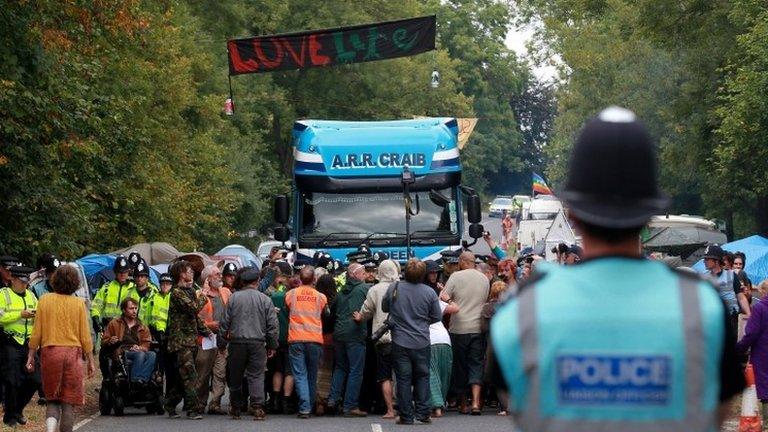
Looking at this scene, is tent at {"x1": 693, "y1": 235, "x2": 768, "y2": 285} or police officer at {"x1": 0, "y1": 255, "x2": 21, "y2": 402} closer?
police officer at {"x1": 0, "y1": 255, "x2": 21, "y2": 402}

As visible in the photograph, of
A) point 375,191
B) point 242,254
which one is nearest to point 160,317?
point 375,191

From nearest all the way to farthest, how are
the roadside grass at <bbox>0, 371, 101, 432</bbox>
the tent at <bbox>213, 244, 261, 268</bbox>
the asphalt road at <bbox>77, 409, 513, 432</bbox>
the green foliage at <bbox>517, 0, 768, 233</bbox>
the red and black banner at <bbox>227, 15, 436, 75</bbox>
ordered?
the roadside grass at <bbox>0, 371, 101, 432</bbox> < the asphalt road at <bbox>77, 409, 513, 432</bbox> < the red and black banner at <bbox>227, 15, 436, 75</bbox> < the green foliage at <bbox>517, 0, 768, 233</bbox> < the tent at <bbox>213, 244, 261, 268</bbox>

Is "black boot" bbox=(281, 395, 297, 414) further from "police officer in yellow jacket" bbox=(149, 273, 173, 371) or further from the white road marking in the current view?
the white road marking

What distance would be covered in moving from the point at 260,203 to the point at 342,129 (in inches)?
1110

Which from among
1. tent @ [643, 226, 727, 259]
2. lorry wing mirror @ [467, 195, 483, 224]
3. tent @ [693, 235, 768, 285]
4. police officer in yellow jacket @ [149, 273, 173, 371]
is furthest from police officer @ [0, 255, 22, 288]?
tent @ [643, 226, 727, 259]

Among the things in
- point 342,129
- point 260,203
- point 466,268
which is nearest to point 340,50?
point 342,129

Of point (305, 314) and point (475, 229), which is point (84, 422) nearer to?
point (305, 314)

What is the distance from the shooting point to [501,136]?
121m

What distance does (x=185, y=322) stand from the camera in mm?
18516

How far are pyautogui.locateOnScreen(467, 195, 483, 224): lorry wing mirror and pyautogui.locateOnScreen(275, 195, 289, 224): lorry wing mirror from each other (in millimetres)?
2569

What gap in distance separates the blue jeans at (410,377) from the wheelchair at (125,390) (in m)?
2.94

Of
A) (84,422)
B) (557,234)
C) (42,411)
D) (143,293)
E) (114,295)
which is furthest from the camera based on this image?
(557,234)

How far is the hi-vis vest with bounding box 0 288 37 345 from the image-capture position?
662 inches

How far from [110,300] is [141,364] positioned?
1.31m
